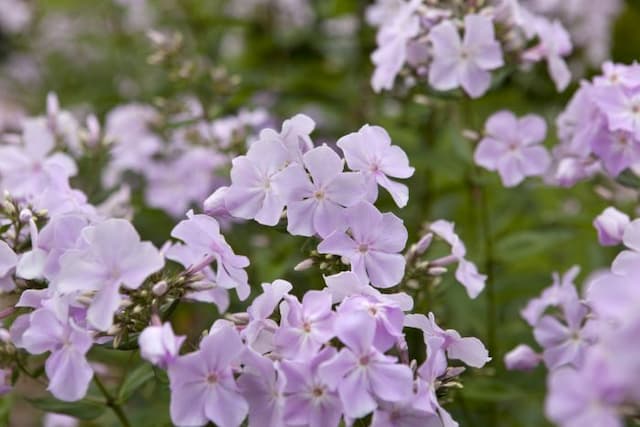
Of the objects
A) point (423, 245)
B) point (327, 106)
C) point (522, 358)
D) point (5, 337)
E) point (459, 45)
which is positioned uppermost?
point (459, 45)

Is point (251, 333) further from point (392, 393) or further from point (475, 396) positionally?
point (475, 396)

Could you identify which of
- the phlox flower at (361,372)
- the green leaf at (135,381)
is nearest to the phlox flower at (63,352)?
the green leaf at (135,381)

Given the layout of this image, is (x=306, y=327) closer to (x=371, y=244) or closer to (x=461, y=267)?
(x=371, y=244)

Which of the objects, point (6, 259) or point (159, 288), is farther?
point (6, 259)

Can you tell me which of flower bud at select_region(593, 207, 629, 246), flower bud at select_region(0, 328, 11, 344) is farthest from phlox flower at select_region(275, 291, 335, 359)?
flower bud at select_region(593, 207, 629, 246)

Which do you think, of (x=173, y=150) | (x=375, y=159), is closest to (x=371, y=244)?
(x=375, y=159)

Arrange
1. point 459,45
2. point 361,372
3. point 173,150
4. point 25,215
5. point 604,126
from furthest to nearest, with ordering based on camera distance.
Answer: point 173,150 < point 459,45 < point 604,126 < point 25,215 < point 361,372

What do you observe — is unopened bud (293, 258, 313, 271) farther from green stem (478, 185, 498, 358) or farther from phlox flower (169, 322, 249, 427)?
green stem (478, 185, 498, 358)
